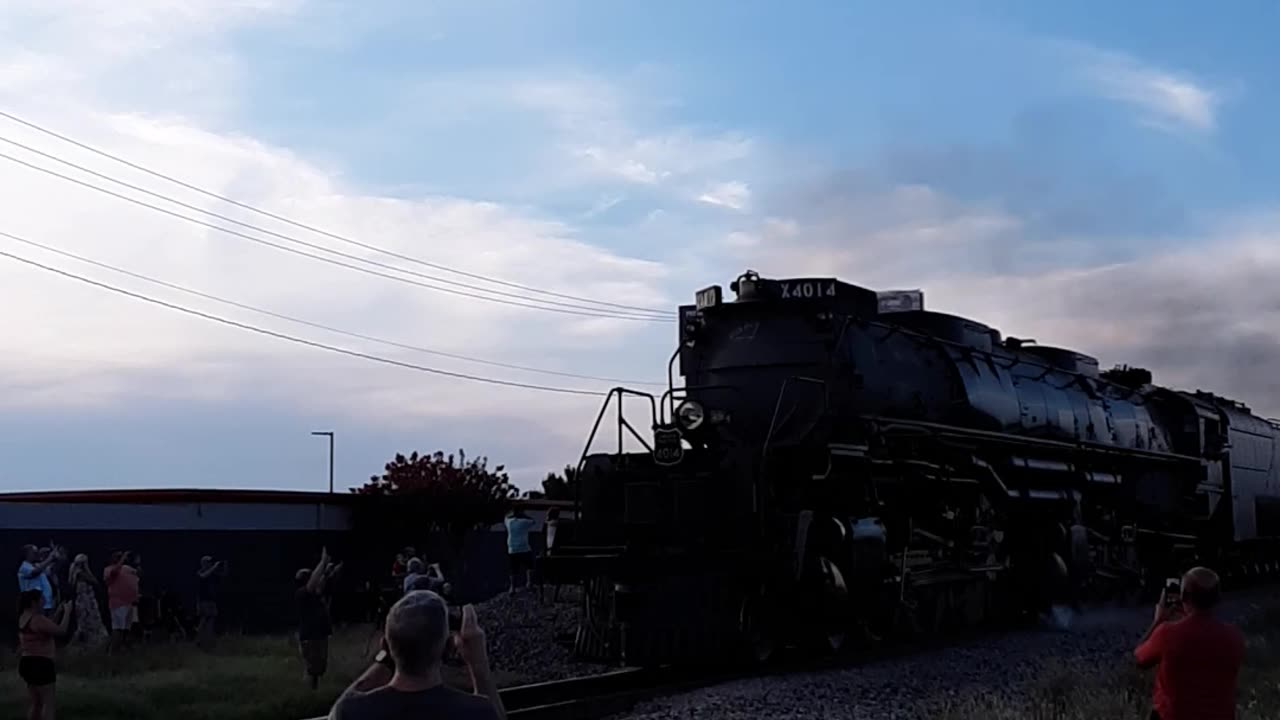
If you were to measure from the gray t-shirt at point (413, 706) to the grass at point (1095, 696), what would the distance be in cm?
692

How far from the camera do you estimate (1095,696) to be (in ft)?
39.5

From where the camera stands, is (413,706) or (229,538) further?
(229,538)

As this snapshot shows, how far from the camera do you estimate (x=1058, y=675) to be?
13.8 metres

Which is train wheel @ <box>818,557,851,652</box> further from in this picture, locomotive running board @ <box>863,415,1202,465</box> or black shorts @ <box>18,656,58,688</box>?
black shorts @ <box>18,656,58,688</box>

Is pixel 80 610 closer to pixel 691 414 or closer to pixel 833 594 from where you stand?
pixel 691 414

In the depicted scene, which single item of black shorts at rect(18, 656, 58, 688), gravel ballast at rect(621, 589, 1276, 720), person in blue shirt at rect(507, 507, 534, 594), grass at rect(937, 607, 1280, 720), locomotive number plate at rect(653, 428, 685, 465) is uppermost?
locomotive number plate at rect(653, 428, 685, 465)

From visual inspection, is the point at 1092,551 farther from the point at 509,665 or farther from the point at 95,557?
the point at 95,557

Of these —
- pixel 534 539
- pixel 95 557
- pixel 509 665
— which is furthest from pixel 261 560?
pixel 509 665

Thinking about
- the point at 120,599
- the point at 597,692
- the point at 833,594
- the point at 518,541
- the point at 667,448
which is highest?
the point at 667,448

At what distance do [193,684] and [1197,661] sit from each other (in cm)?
1107

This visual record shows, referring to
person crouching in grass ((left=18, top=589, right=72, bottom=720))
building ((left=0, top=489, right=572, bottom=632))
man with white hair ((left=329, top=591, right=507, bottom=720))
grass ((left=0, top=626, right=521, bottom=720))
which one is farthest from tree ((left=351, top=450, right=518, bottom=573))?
man with white hair ((left=329, top=591, right=507, bottom=720))

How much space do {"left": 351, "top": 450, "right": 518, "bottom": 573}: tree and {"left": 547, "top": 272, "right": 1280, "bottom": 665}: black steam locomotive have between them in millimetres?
12745

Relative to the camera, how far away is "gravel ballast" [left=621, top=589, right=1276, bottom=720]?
12.4 m

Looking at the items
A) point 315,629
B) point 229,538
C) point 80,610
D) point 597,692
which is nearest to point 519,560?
point 229,538
